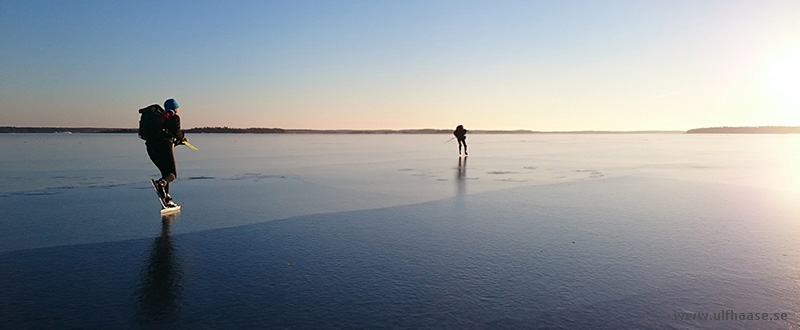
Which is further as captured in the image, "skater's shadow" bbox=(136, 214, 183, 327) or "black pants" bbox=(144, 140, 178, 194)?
"black pants" bbox=(144, 140, 178, 194)

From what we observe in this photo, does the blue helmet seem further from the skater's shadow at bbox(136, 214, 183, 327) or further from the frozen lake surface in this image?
the skater's shadow at bbox(136, 214, 183, 327)

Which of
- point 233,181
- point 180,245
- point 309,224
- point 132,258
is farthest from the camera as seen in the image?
point 233,181

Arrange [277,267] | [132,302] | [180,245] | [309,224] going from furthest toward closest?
[309,224]
[180,245]
[277,267]
[132,302]

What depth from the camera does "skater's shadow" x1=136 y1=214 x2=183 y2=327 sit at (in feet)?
10.9

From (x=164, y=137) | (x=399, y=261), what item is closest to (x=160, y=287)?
(x=399, y=261)

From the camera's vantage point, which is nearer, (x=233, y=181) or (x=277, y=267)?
(x=277, y=267)

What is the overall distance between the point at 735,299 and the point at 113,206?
8727 mm

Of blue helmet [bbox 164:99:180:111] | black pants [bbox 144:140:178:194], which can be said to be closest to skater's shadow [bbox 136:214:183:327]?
black pants [bbox 144:140:178:194]

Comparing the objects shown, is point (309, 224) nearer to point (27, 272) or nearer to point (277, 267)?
point (277, 267)

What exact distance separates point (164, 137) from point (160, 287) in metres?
4.63

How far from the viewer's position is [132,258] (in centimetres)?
483

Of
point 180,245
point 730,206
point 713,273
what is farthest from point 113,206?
point 730,206

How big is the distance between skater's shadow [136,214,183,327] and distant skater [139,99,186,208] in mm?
2550

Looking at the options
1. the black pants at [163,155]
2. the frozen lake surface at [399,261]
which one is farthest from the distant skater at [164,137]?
the frozen lake surface at [399,261]
